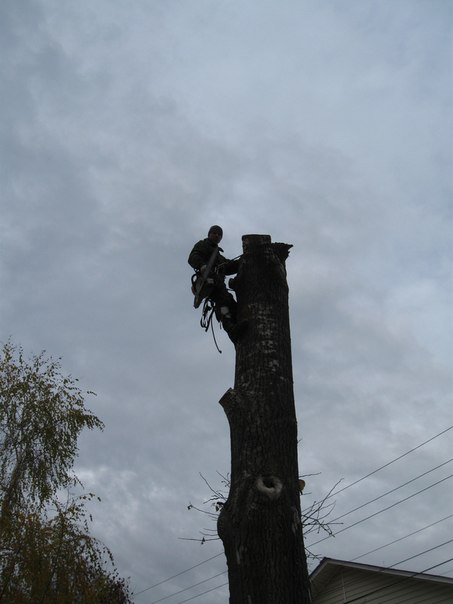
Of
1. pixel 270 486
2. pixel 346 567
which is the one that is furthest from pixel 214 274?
pixel 346 567

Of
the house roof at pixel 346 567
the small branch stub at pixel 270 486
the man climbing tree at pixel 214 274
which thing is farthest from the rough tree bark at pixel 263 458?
the house roof at pixel 346 567

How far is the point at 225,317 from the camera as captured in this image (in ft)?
14.1

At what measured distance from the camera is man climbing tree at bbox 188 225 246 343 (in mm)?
4496

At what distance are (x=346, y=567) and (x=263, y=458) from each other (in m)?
10.9

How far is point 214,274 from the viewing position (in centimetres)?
499

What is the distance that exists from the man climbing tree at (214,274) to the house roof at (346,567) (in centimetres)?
792

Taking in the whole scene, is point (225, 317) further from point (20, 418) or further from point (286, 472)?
point (20, 418)

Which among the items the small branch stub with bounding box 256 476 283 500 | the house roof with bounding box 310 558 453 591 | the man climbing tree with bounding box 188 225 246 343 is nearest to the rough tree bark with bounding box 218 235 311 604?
the small branch stub with bounding box 256 476 283 500

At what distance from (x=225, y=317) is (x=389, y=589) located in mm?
9466

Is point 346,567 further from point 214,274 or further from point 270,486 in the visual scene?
point 270,486

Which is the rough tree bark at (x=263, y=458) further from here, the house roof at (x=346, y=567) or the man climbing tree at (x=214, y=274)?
the house roof at (x=346, y=567)

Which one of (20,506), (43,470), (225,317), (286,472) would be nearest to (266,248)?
(225,317)

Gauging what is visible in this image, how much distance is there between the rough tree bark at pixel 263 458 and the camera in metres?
2.80

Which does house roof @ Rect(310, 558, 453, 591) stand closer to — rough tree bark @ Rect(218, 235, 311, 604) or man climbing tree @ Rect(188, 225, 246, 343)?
man climbing tree @ Rect(188, 225, 246, 343)
